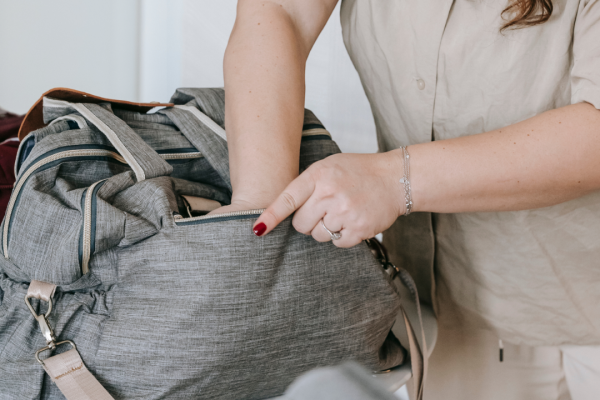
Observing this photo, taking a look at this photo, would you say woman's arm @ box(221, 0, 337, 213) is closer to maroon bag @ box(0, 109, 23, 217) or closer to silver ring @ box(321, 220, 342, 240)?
silver ring @ box(321, 220, 342, 240)

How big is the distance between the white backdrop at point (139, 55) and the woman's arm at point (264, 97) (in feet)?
2.20

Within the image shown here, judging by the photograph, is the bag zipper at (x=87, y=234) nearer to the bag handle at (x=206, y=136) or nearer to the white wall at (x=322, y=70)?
the bag handle at (x=206, y=136)

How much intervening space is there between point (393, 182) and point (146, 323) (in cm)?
31

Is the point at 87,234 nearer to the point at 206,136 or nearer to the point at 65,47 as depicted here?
the point at 206,136

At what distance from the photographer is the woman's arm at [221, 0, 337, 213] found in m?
0.56

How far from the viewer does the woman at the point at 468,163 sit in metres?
0.51

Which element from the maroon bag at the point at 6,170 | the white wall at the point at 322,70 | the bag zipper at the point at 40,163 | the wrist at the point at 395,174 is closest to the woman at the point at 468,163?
the wrist at the point at 395,174

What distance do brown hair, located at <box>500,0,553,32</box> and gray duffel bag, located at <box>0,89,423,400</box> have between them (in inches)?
13.4

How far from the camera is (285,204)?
491 millimetres

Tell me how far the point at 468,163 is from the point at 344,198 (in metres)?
0.15

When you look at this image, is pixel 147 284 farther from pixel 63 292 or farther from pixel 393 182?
pixel 393 182

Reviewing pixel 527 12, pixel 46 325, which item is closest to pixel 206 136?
pixel 46 325

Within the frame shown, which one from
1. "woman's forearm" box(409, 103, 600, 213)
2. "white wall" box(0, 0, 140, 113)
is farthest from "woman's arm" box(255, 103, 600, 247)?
"white wall" box(0, 0, 140, 113)

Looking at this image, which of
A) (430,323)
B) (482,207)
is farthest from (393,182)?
(430,323)
